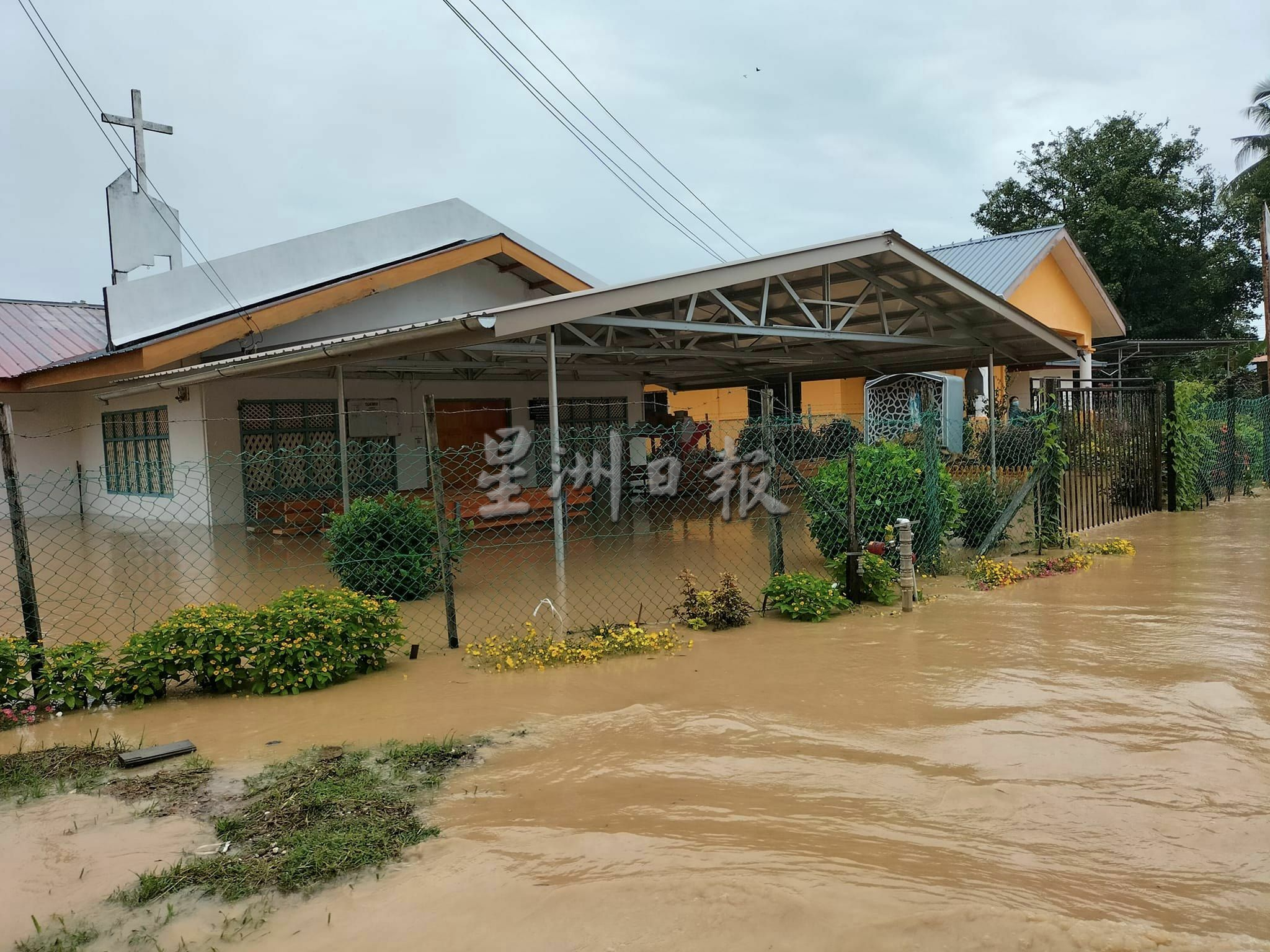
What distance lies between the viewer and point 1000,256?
2086 cm

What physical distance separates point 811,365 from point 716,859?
13762 mm

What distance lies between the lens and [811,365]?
52.6 feet

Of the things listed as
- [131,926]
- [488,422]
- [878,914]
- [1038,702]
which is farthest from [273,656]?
[488,422]

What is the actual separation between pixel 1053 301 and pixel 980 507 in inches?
573

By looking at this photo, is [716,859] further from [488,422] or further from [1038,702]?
[488,422]

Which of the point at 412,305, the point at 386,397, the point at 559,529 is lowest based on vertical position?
the point at 559,529

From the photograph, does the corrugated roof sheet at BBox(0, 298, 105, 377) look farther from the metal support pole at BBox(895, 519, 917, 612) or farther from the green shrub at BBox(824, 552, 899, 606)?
the metal support pole at BBox(895, 519, 917, 612)

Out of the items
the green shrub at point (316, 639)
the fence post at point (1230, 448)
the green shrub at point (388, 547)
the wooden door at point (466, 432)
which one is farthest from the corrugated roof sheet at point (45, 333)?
the fence post at point (1230, 448)

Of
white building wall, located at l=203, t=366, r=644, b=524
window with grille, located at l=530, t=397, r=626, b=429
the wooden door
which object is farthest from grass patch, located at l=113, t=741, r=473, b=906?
window with grille, located at l=530, t=397, r=626, b=429

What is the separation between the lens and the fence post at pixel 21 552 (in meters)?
4.64

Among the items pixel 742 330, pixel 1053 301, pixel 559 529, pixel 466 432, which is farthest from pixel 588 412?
pixel 1053 301

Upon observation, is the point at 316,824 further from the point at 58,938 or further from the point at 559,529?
the point at 559,529

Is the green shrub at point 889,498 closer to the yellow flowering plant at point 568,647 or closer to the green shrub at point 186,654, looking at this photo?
the yellow flowering plant at point 568,647

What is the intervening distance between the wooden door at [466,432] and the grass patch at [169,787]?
10749mm
